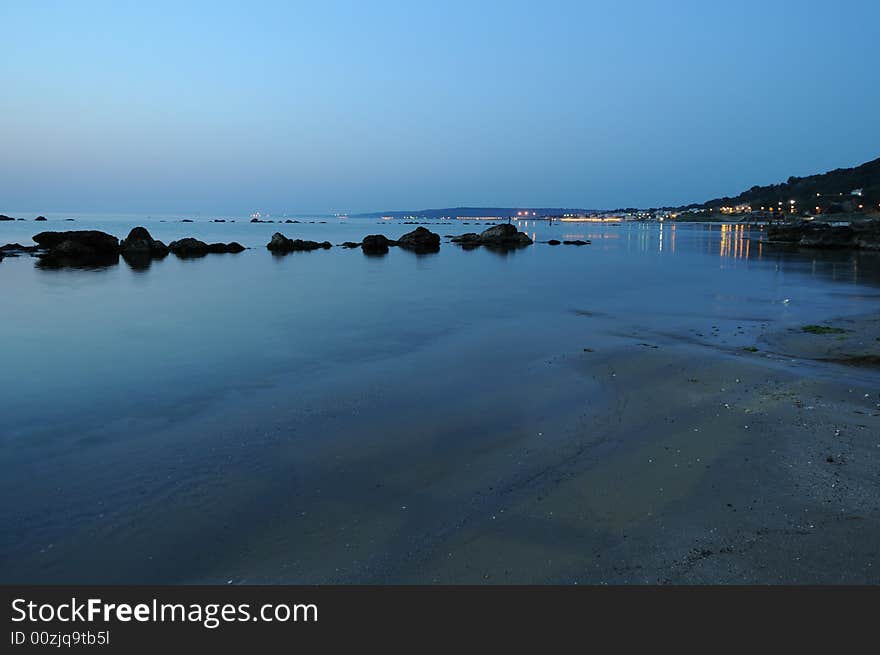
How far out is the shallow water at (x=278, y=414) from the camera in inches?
253

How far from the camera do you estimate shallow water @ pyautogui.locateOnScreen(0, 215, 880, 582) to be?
6.43m

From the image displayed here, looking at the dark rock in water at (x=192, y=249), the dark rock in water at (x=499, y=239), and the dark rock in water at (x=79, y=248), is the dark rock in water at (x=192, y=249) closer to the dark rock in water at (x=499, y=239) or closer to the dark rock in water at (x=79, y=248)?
the dark rock in water at (x=79, y=248)

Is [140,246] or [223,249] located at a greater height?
[140,246]

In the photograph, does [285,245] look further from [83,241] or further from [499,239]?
[499,239]

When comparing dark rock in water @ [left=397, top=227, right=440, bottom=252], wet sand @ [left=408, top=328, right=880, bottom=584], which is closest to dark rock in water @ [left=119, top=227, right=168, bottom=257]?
dark rock in water @ [left=397, top=227, right=440, bottom=252]

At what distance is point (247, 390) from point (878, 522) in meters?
11.9

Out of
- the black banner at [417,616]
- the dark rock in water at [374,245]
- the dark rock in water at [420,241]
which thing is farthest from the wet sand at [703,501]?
the dark rock in water at [420,241]

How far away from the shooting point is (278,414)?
1114 centimetres

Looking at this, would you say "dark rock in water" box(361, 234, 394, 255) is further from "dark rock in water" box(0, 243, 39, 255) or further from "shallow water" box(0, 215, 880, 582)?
"shallow water" box(0, 215, 880, 582)

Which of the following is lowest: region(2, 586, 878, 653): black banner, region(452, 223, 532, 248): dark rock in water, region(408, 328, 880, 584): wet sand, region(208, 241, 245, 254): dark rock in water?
region(2, 586, 878, 653): black banner

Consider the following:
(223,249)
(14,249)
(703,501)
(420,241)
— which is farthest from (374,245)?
(703,501)

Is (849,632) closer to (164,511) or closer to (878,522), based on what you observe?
(878,522)

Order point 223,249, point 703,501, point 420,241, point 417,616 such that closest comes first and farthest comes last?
point 417,616
point 703,501
point 223,249
point 420,241

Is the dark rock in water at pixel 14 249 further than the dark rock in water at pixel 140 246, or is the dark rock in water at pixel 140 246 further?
the dark rock in water at pixel 140 246
